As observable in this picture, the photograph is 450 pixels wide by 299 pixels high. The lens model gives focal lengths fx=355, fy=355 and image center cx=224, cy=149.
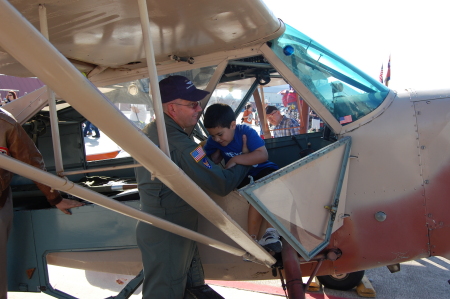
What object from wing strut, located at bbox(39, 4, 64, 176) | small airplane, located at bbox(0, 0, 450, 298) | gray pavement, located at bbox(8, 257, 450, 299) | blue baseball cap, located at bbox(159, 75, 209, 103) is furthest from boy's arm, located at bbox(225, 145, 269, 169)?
gray pavement, located at bbox(8, 257, 450, 299)

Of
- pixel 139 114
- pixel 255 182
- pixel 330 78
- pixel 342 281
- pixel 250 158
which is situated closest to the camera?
pixel 255 182

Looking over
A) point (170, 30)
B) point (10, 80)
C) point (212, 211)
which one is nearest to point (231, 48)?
point (170, 30)

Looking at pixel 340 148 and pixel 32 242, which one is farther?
pixel 32 242

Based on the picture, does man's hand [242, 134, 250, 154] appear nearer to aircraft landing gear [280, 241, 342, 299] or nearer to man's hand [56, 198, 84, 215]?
aircraft landing gear [280, 241, 342, 299]

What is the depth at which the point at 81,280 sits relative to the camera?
15.6 ft

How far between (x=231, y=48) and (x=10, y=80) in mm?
24983

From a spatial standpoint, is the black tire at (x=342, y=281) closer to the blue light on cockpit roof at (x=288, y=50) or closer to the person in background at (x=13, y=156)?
the blue light on cockpit roof at (x=288, y=50)

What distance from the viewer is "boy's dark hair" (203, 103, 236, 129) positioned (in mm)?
2432

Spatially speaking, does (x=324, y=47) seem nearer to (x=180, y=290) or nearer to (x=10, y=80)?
(x=180, y=290)

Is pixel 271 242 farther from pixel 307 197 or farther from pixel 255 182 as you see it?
pixel 255 182

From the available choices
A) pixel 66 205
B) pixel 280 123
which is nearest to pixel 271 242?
pixel 66 205

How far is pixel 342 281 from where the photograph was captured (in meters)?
4.08

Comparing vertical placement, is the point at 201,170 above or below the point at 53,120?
below

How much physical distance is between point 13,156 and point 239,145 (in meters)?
1.63
